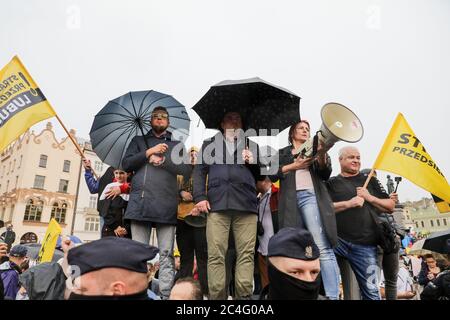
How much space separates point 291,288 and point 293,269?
5.8 inches

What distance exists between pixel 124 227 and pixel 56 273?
155 centimetres

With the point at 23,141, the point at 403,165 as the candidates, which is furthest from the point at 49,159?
the point at 403,165

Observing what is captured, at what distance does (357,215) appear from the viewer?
4.10 meters

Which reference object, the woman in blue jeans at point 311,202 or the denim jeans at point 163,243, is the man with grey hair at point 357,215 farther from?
the denim jeans at point 163,243

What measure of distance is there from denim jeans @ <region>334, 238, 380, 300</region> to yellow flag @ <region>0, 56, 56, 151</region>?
405 centimetres

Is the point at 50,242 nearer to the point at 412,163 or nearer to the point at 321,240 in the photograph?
the point at 321,240

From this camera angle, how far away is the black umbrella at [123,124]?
4.64m

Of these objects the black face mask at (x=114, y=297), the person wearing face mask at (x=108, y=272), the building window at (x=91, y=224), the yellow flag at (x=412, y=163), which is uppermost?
the building window at (x=91, y=224)

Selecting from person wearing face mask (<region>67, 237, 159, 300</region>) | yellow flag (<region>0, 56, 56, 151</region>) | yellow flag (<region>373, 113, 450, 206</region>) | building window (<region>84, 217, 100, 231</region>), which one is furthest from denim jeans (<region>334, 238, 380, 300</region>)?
building window (<region>84, 217, 100, 231</region>)

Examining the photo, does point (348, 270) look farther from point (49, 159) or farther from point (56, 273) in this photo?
point (49, 159)

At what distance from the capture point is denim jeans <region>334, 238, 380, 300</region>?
3.65 m

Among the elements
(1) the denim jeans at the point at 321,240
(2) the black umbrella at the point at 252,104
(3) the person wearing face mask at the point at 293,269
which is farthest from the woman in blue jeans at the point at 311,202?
(3) the person wearing face mask at the point at 293,269
